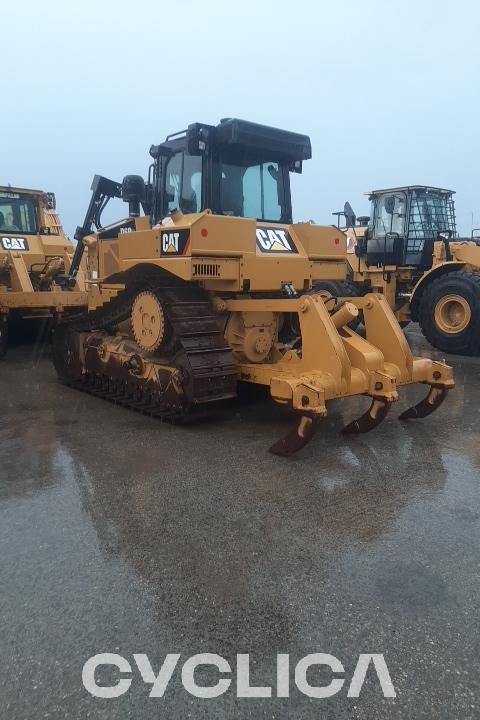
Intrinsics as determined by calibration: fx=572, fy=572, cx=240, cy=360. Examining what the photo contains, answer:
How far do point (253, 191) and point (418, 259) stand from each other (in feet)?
20.4

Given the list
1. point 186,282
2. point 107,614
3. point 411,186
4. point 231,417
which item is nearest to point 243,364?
point 231,417

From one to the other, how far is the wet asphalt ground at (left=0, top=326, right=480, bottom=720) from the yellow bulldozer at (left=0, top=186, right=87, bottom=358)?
4471 mm

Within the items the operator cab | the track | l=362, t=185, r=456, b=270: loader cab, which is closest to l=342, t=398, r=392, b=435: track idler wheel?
the track

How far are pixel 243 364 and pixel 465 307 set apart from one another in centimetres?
564

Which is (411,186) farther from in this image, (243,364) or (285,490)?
(285,490)

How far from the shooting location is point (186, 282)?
230 inches

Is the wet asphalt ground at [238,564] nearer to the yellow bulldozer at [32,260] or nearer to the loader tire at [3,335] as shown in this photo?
the loader tire at [3,335]

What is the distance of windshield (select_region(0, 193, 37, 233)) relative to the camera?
11148 mm

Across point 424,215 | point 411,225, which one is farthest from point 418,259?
point 424,215

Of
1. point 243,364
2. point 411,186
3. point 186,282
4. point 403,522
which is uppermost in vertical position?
point 411,186

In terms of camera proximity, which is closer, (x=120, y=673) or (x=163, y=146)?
(x=120, y=673)

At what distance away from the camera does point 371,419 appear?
508 cm

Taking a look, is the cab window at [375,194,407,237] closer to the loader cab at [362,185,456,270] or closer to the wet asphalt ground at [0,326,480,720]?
the loader cab at [362,185,456,270]

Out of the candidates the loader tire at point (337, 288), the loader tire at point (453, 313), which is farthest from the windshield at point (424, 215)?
the loader tire at point (337, 288)
